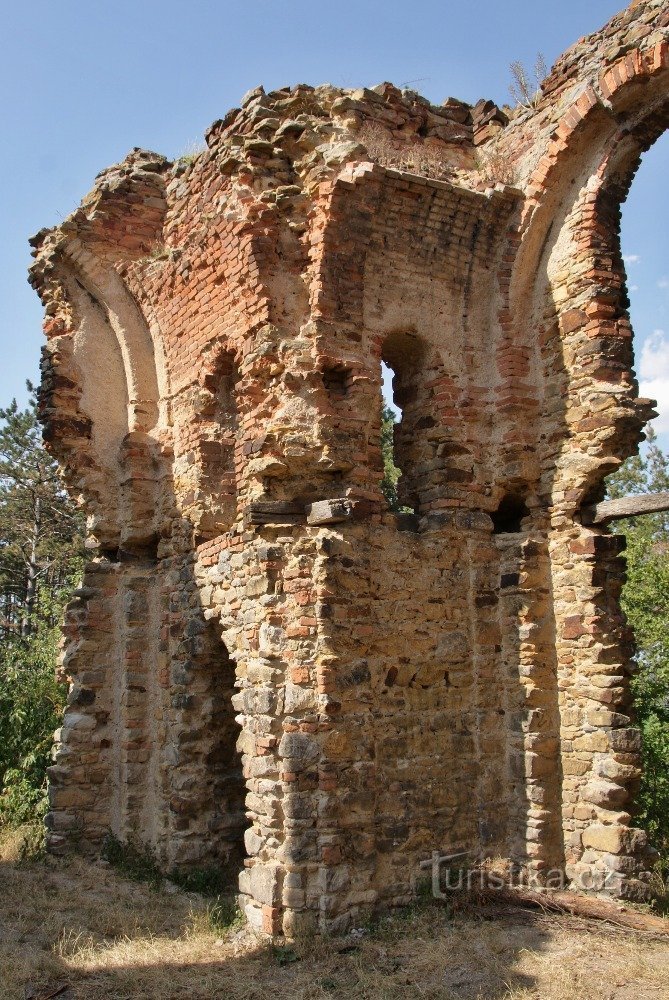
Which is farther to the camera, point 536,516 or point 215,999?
point 536,516

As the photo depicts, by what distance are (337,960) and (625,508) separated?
3.98 meters

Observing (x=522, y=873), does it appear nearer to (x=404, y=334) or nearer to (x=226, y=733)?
(x=226, y=733)

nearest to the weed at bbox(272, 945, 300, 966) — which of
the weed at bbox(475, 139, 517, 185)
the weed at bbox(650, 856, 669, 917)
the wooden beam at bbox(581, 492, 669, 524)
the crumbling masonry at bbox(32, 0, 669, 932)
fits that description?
the crumbling masonry at bbox(32, 0, 669, 932)

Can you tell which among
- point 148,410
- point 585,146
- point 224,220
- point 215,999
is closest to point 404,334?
point 224,220

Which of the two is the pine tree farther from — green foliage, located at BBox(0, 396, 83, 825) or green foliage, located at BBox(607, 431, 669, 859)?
green foliage, located at BBox(607, 431, 669, 859)

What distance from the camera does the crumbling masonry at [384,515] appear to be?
6402 mm

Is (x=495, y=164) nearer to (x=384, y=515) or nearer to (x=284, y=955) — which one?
(x=384, y=515)

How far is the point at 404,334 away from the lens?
7512 millimetres

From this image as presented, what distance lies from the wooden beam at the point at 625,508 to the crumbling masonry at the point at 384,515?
0.36 ft

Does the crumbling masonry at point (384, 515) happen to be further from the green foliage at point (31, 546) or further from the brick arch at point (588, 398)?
the green foliage at point (31, 546)

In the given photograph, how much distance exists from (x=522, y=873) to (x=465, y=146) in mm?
6817

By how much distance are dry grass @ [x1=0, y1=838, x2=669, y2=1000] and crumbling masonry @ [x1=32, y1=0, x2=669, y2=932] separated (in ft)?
1.15

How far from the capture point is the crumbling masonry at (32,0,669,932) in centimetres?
640

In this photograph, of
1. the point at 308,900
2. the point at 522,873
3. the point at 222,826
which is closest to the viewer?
the point at 308,900
